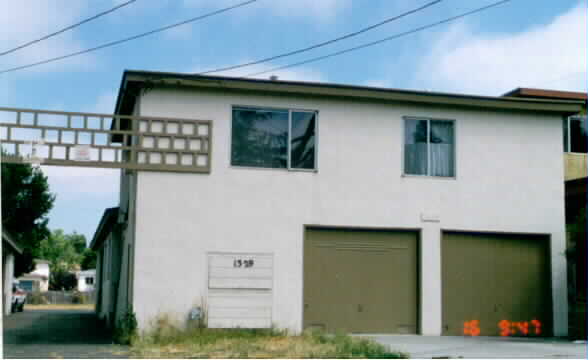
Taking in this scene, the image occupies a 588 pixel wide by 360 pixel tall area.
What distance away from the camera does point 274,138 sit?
56.2ft

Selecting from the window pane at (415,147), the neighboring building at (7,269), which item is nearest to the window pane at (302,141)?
the window pane at (415,147)

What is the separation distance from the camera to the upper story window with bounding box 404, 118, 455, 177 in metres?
17.8

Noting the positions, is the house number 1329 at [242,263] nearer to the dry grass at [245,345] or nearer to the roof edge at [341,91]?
the dry grass at [245,345]

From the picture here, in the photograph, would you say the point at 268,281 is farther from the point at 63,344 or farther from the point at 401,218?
the point at 63,344

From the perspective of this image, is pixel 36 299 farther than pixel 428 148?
Yes

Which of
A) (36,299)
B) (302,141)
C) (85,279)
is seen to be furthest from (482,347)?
(85,279)

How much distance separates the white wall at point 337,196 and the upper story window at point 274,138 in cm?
19

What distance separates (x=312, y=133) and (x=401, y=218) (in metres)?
2.75

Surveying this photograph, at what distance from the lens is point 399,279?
1748 cm

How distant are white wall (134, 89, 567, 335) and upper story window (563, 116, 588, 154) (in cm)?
526

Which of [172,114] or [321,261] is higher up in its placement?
[172,114]

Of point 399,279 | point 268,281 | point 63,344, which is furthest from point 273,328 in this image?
point 63,344

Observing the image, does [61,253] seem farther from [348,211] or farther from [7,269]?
[348,211]

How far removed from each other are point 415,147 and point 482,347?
4.93 meters
